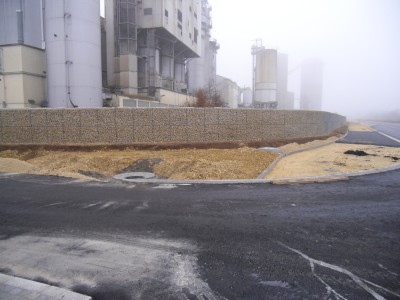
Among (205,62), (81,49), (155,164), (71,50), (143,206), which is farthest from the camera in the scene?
(205,62)

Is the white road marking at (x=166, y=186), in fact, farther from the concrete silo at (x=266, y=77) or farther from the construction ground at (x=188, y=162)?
the concrete silo at (x=266, y=77)

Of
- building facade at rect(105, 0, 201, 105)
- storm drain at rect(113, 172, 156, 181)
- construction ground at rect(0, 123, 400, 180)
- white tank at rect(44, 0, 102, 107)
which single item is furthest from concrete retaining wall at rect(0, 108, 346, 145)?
building facade at rect(105, 0, 201, 105)

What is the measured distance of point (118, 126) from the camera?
15.2 m

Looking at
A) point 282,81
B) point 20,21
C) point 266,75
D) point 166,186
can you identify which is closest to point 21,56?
point 20,21

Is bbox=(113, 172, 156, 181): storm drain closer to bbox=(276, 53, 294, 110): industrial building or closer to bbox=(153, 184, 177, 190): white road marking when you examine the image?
bbox=(153, 184, 177, 190): white road marking

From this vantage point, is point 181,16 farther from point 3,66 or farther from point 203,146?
point 203,146

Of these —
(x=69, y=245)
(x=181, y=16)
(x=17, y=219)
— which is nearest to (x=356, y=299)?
(x=69, y=245)

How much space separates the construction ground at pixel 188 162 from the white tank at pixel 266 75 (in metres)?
42.3

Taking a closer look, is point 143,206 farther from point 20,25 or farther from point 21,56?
point 20,25

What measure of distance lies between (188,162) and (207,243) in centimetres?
706

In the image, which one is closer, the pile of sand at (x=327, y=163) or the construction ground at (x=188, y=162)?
the construction ground at (x=188, y=162)

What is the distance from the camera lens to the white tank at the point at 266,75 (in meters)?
55.9

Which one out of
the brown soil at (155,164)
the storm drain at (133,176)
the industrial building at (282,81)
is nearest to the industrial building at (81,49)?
the brown soil at (155,164)

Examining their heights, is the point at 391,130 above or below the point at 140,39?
below
